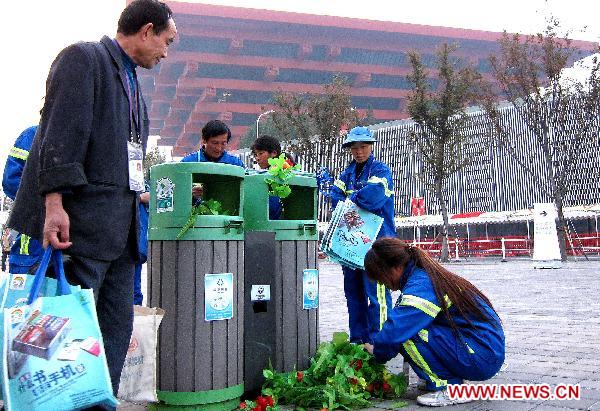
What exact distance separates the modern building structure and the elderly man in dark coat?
6935 centimetres

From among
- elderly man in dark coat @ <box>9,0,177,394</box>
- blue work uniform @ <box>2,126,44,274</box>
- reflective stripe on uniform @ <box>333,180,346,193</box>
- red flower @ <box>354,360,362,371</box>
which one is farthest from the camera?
reflective stripe on uniform @ <box>333,180,346,193</box>

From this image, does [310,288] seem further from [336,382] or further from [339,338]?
[336,382]

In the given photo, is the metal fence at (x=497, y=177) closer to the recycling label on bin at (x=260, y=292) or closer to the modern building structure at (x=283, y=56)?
the modern building structure at (x=283, y=56)

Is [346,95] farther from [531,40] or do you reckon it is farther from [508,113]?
[508,113]

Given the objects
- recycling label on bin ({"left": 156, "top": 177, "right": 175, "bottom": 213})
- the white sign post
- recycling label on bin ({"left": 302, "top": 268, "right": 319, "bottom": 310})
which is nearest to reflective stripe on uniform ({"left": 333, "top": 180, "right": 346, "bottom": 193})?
recycling label on bin ({"left": 302, "top": 268, "right": 319, "bottom": 310})

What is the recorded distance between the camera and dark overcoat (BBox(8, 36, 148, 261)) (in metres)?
2.33

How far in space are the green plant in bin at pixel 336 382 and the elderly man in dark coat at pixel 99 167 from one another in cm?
133

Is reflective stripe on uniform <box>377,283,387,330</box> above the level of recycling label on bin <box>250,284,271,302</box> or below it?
below

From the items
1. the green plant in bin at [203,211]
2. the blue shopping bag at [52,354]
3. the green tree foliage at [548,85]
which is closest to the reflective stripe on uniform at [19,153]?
the green plant in bin at [203,211]

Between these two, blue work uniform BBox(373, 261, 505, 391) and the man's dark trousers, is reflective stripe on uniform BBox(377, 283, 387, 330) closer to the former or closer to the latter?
blue work uniform BBox(373, 261, 505, 391)

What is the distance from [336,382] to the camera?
3648 mm

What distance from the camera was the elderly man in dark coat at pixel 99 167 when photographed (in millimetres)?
2324

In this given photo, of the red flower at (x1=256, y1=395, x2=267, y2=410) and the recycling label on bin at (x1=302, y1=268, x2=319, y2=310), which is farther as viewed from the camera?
the recycling label on bin at (x1=302, y1=268, x2=319, y2=310)

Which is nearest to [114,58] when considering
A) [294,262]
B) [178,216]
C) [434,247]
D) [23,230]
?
[23,230]
